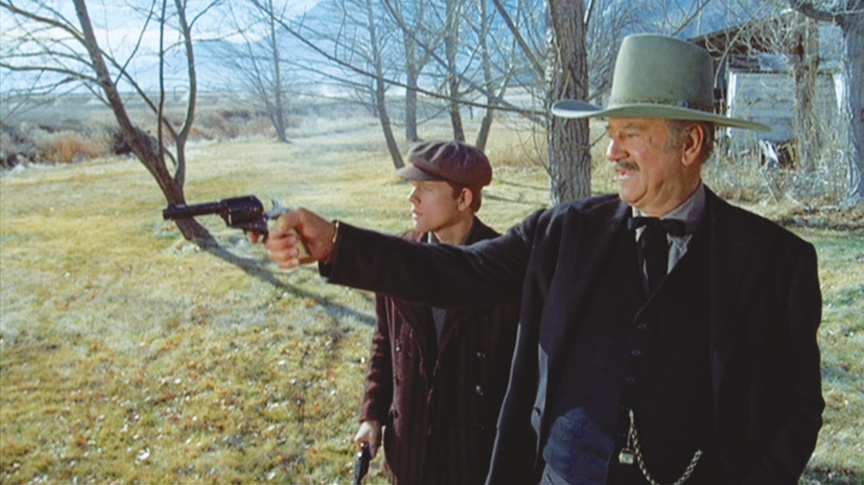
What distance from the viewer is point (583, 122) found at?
397 centimetres

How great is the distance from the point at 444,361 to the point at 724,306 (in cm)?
104

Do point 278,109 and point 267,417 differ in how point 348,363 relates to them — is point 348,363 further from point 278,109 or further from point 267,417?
point 278,109

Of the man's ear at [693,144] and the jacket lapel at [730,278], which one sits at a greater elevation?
the man's ear at [693,144]

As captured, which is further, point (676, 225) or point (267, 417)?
point (267, 417)

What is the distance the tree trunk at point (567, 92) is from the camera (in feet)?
12.1

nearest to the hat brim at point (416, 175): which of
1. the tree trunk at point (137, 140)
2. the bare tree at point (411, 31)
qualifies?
the bare tree at point (411, 31)

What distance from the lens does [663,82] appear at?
1908 millimetres

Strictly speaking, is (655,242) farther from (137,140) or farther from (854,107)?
(137,140)

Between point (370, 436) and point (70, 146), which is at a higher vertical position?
point (70, 146)

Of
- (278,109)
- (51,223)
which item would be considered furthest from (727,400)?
(278,109)

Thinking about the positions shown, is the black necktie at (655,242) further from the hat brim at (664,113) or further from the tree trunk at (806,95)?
the tree trunk at (806,95)

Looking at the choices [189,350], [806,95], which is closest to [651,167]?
[189,350]

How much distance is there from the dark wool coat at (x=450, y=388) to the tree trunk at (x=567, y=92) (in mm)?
1996

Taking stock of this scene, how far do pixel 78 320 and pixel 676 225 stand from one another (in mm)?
7869
